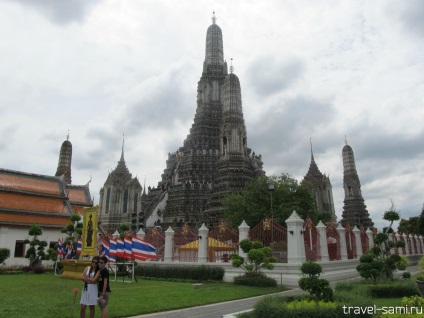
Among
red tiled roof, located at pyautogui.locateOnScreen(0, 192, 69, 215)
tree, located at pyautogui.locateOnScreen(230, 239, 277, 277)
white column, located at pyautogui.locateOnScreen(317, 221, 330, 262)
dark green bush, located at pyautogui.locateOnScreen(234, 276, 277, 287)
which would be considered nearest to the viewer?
dark green bush, located at pyautogui.locateOnScreen(234, 276, 277, 287)

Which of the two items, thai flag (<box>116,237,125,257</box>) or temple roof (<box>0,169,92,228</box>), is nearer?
thai flag (<box>116,237,125,257</box>)

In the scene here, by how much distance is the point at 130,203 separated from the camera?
66625mm

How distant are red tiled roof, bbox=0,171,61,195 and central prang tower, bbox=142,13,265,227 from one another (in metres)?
18.4

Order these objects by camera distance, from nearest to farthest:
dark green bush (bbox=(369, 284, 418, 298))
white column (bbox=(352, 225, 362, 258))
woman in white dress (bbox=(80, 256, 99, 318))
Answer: woman in white dress (bbox=(80, 256, 99, 318)), dark green bush (bbox=(369, 284, 418, 298)), white column (bbox=(352, 225, 362, 258))

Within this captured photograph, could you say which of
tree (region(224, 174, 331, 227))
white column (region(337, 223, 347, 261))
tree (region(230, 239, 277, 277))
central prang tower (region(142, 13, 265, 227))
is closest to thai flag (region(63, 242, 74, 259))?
tree (region(230, 239, 277, 277))

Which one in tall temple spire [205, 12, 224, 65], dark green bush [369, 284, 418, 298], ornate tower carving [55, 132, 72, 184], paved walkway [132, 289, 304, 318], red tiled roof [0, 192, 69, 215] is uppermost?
tall temple spire [205, 12, 224, 65]

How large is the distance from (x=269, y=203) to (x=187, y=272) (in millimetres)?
13907

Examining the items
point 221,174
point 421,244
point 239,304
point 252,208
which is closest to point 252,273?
point 239,304

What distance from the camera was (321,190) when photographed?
70.1m

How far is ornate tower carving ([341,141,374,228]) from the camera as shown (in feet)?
205

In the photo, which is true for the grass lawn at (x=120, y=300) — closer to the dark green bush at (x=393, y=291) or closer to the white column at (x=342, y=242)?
the dark green bush at (x=393, y=291)

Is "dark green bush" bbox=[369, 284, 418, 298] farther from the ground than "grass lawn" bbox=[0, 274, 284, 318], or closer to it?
farther from the ground

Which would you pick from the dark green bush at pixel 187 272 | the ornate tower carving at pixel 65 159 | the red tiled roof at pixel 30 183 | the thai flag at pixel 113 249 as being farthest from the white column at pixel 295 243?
the ornate tower carving at pixel 65 159

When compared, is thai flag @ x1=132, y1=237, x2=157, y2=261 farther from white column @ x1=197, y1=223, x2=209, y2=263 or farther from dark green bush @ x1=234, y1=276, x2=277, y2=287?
dark green bush @ x1=234, y1=276, x2=277, y2=287
